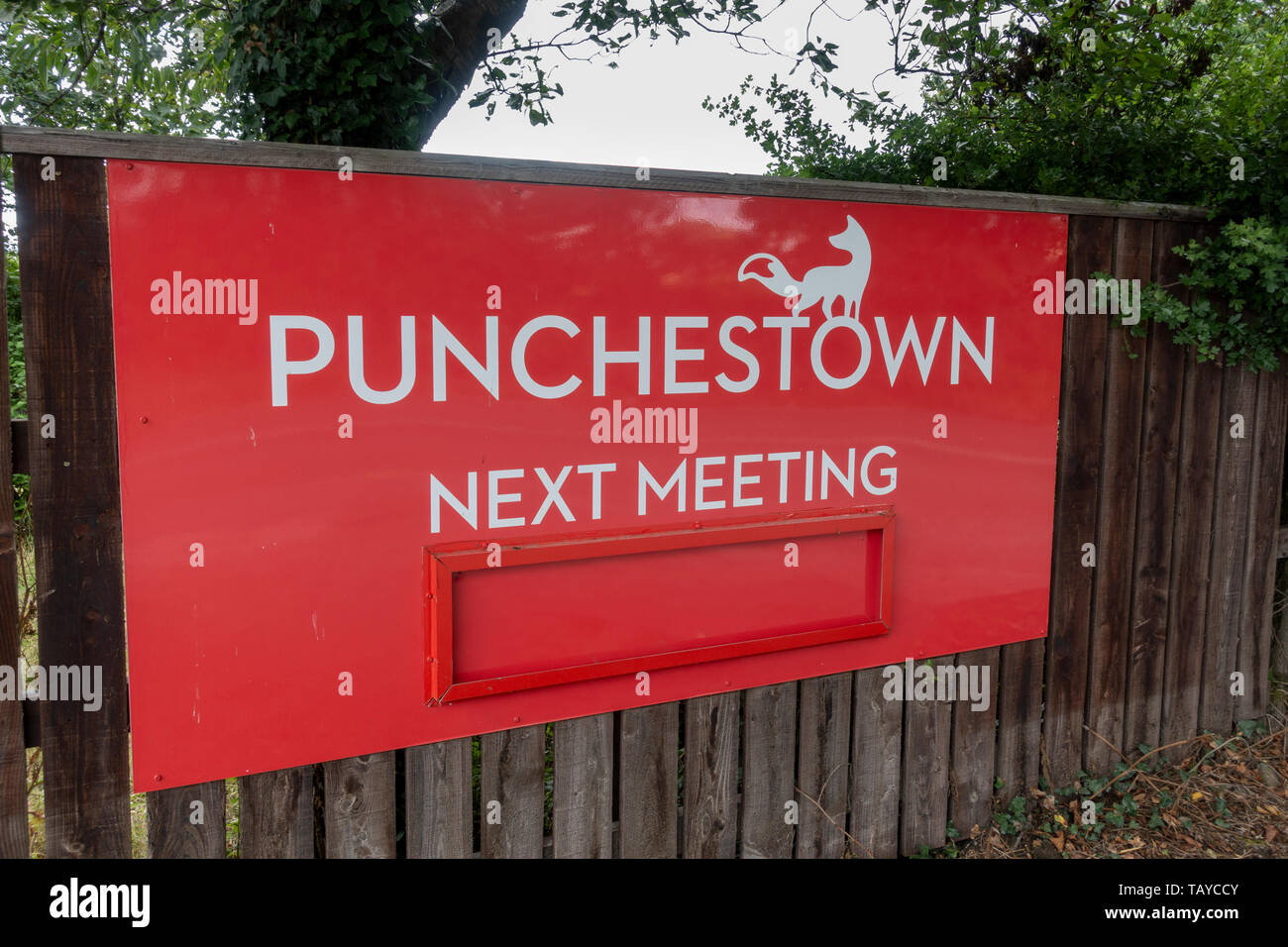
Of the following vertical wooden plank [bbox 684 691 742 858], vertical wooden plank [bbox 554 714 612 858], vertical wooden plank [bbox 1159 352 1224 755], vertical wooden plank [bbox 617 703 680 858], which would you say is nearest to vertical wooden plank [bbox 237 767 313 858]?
vertical wooden plank [bbox 554 714 612 858]

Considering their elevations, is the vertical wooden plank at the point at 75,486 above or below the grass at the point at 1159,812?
above

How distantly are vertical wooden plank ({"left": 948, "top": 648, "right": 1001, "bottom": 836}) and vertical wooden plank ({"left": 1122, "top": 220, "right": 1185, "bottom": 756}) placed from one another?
30.4 inches

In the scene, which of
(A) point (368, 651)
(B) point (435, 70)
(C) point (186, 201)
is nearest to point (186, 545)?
(A) point (368, 651)

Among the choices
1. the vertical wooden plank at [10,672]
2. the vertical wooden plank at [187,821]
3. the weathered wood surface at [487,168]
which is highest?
the weathered wood surface at [487,168]

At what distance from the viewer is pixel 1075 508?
3.87 meters

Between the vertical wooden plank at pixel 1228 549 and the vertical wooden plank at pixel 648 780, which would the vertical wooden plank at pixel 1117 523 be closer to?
the vertical wooden plank at pixel 1228 549

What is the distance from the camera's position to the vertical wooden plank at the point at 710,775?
128 inches

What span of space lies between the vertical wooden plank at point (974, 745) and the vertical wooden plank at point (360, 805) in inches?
84.8

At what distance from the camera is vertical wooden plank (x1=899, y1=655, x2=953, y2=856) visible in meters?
3.66

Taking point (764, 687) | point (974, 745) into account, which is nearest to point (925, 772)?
point (974, 745)

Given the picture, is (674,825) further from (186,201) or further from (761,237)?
(186,201)

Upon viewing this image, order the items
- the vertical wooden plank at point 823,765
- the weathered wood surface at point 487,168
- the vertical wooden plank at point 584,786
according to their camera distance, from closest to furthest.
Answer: the weathered wood surface at point 487,168
the vertical wooden plank at point 584,786
the vertical wooden plank at point 823,765

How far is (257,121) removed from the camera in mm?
3523

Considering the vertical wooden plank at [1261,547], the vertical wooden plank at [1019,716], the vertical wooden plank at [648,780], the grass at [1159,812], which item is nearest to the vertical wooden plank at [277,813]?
the vertical wooden plank at [648,780]
